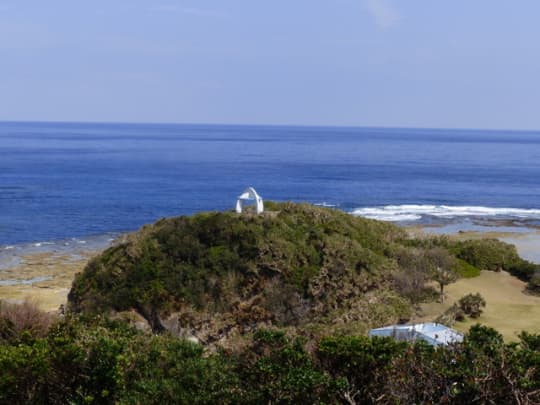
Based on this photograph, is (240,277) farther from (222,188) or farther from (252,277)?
(222,188)

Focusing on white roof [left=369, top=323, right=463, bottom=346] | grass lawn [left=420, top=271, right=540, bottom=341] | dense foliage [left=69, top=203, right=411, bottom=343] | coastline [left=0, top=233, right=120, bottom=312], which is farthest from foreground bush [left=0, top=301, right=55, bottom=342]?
coastline [left=0, top=233, right=120, bottom=312]

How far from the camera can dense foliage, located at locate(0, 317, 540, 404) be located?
9617 millimetres

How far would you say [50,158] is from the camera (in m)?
115

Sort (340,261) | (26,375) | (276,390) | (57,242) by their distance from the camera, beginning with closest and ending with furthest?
(276,390)
(26,375)
(340,261)
(57,242)

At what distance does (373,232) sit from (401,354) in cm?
1447

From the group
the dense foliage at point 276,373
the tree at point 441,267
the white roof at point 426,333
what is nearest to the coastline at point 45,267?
the tree at point 441,267

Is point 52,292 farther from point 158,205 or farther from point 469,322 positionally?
point 158,205

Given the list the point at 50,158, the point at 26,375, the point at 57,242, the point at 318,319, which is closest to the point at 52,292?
the point at 57,242

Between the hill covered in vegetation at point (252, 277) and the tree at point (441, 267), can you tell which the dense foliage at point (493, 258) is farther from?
the hill covered in vegetation at point (252, 277)

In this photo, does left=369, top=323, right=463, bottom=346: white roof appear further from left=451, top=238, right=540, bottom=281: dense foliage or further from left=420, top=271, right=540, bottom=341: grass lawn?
left=451, top=238, right=540, bottom=281: dense foliage

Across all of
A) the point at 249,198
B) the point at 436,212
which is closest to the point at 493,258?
the point at 249,198

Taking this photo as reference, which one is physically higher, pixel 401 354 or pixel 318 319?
pixel 401 354

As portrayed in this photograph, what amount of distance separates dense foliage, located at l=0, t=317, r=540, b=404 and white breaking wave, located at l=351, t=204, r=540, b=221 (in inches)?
1712

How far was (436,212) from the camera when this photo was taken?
58.7 metres
